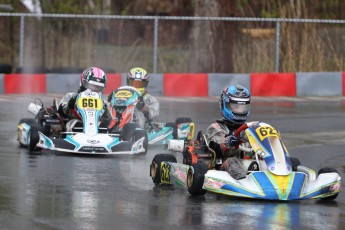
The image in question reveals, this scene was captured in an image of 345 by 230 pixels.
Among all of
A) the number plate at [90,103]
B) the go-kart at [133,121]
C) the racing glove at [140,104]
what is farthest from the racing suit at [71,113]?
the racing glove at [140,104]

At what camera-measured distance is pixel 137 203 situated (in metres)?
9.32

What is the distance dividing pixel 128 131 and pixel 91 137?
0.73m

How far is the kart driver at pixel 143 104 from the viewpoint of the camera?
48.8 feet

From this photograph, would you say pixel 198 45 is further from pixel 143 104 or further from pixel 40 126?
pixel 40 126

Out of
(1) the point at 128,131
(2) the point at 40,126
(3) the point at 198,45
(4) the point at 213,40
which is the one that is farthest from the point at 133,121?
(3) the point at 198,45

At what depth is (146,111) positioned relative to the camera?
15.1m

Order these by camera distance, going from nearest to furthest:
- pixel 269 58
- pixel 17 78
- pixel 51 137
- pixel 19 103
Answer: pixel 51 137 < pixel 19 103 < pixel 17 78 < pixel 269 58

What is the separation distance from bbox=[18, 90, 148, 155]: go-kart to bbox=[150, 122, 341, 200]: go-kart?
8.87 ft

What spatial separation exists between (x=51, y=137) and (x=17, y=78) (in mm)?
7488

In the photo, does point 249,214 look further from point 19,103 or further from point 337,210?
point 19,103

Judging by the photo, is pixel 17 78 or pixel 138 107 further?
pixel 17 78

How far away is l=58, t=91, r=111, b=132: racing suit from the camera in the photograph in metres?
13.8

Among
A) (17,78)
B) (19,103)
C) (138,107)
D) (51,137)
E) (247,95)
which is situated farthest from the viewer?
(17,78)

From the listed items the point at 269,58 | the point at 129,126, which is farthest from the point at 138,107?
the point at 269,58
